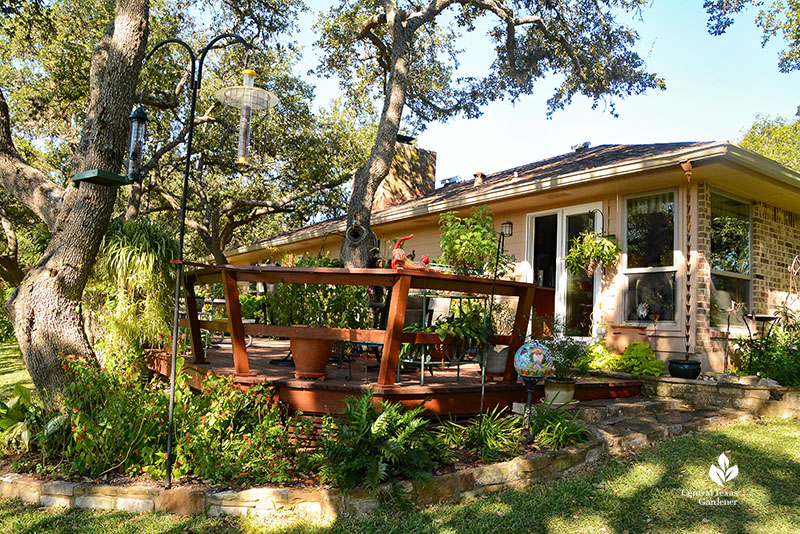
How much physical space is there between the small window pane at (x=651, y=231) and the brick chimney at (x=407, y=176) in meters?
7.11

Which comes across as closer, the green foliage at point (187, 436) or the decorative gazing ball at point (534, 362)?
the green foliage at point (187, 436)

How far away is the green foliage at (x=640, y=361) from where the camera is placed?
6.71 meters

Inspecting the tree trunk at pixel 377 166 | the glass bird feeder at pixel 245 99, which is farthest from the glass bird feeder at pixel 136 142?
the tree trunk at pixel 377 166

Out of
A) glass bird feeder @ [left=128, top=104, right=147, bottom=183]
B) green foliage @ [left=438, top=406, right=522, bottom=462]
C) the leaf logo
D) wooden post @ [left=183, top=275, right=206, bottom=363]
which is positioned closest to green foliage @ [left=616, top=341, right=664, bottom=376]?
the leaf logo

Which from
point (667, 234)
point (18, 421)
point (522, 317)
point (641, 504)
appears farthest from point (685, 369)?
point (18, 421)

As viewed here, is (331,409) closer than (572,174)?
Yes

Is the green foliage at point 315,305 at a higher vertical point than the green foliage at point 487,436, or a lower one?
higher

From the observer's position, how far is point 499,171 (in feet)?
41.8

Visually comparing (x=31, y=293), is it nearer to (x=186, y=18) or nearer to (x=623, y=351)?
(x=623, y=351)

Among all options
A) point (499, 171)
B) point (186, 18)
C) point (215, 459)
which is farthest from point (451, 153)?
point (215, 459)

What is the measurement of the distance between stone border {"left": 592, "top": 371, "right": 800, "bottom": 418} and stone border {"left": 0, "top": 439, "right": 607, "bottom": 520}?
9.93 ft

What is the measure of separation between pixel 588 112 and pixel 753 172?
233 inches

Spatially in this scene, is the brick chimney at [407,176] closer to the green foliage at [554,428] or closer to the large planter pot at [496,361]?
the large planter pot at [496,361]

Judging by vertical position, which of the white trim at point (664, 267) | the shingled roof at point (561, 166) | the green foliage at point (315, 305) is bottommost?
the green foliage at point (315, 305)
